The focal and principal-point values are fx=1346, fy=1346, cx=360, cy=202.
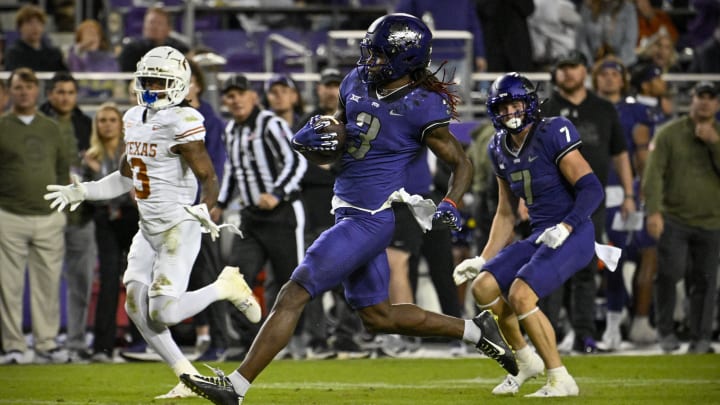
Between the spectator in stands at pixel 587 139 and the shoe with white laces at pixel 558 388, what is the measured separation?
3046mm

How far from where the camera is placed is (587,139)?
10.3 m

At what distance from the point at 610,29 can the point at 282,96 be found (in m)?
4.70

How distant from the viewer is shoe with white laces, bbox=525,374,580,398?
7.20 metres

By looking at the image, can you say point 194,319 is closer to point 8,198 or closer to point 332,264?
point 8,198

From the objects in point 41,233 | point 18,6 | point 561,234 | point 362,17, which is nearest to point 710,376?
point 561,234

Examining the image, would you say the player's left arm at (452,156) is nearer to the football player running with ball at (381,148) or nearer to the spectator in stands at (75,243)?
the football player running with ball at (381,148)

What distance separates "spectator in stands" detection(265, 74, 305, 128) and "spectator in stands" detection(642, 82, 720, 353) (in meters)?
2.95

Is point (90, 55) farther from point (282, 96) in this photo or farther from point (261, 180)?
point (261, 180)

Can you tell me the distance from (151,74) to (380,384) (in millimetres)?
2401

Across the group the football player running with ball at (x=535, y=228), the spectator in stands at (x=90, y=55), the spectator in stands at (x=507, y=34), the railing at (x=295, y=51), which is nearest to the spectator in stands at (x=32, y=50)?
the spectator in stands at (x=90, y=55)

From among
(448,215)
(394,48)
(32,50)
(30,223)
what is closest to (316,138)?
(394,48)

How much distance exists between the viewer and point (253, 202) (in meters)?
10.1

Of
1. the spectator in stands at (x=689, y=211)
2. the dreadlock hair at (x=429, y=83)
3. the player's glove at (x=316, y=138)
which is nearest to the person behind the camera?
the player's glove at (x=316, y=138)

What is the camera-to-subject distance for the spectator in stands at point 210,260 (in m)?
10.0
